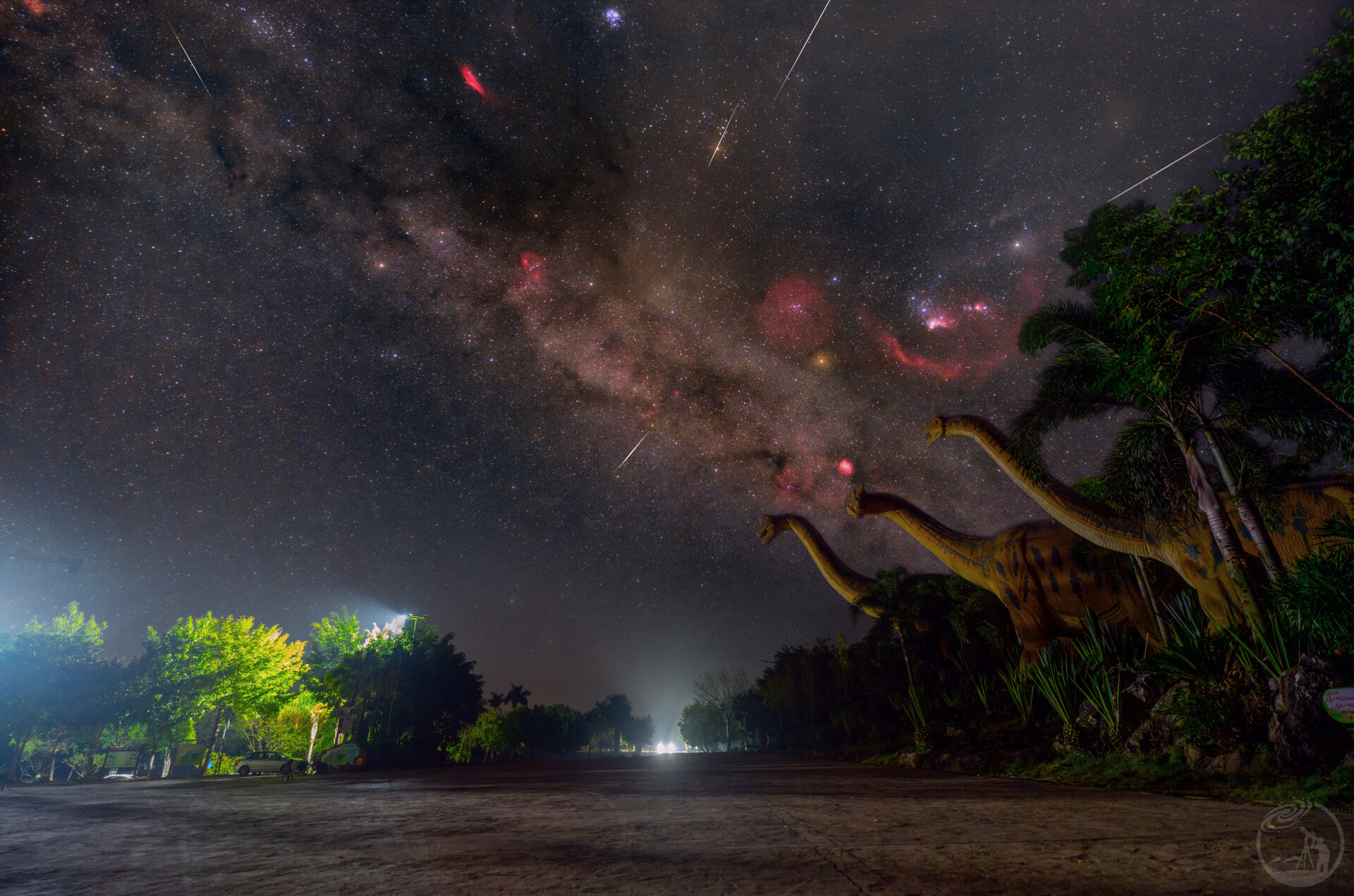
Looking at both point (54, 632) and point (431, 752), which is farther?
point (431, 752)

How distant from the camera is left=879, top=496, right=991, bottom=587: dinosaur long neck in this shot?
18344 millimetres

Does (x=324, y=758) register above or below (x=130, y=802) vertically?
below

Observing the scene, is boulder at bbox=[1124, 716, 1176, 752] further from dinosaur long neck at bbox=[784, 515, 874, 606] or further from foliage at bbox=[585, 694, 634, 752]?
foliage at bbox=[585, 694, 634, 752]

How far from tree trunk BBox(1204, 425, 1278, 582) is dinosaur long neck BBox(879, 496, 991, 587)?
806 centimetres

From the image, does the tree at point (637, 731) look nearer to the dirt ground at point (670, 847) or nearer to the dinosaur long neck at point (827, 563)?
the dinosaur long neck at point (827, 563)

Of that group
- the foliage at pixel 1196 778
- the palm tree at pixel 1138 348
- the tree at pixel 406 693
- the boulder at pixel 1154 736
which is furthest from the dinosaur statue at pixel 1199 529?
the tree at pixel 406 693

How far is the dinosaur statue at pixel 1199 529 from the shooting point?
1234 cm

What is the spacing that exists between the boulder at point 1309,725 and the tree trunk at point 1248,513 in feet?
7.12

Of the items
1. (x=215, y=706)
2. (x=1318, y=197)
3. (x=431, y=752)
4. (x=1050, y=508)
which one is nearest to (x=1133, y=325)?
(x=1318, y=197)

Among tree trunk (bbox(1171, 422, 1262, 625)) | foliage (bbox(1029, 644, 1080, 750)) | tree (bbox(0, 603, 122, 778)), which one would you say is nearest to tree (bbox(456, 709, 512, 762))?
tree (bbox(0, 603, 122, 778))

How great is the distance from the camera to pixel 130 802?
30.4ft

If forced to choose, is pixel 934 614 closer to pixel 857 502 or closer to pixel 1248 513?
pixel 857 502

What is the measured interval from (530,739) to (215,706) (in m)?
42.5

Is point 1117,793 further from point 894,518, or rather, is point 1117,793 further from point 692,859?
point 894,518
